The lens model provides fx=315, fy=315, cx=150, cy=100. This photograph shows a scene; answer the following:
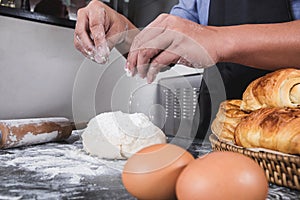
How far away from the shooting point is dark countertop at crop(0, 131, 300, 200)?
1.66ft

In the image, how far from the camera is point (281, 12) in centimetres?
90

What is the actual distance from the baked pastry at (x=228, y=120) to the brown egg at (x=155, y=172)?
29cm

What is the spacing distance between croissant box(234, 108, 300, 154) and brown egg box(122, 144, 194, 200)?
188 millimetres

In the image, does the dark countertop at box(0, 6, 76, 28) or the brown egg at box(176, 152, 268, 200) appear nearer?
the brown egg at box(176, 152, 268, 200)

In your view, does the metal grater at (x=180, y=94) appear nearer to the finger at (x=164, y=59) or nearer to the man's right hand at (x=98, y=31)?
the man's right hand at (x=98, y=31)

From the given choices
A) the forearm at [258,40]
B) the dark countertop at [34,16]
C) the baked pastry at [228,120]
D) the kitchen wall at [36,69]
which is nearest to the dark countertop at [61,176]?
the baked pastry at [228,120]

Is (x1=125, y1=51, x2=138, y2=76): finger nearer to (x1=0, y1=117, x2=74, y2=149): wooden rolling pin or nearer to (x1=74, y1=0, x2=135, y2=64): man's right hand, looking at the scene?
(x1=74, y1=0, x2=135, y2=64): man's right hand

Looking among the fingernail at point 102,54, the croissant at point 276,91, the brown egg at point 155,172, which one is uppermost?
the fingernail at point 102,54

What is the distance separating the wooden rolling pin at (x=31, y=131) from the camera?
2.85 feet

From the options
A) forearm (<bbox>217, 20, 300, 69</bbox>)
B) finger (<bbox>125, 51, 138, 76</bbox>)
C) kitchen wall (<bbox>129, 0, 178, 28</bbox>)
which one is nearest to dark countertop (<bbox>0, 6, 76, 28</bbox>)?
kitchen wall (<bbox>129, 0, 178, 28</bbox>)

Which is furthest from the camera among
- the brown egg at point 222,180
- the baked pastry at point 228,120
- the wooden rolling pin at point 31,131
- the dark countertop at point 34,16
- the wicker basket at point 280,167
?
the dark countertop at point 34,16

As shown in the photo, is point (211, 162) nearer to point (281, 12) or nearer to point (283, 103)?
point (283, 103)

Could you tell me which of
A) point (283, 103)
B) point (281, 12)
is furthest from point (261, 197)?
point (281, 12)

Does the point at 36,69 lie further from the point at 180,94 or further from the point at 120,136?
the point at 120,136
